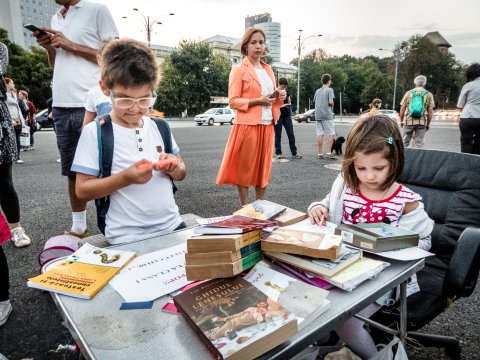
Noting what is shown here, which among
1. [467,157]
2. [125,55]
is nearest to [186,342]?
[125,55]

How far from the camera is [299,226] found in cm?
141

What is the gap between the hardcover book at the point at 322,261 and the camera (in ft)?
3.45

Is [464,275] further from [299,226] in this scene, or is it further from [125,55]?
[125,55]

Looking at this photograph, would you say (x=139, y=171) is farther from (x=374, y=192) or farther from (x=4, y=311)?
(x=4, y=311)

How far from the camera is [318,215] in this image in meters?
1.57

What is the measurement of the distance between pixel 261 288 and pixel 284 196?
4062 millimetres

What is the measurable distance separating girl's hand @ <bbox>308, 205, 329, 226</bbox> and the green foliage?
39.7 meters

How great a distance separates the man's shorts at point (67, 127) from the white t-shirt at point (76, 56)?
0.21 ft

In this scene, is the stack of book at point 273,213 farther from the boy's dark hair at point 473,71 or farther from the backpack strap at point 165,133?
the boy's dark hair at point 473,71

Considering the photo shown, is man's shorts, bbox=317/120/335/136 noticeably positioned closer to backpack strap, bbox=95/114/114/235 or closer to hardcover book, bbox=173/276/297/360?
backpack strap, bbox=95/114/114/235

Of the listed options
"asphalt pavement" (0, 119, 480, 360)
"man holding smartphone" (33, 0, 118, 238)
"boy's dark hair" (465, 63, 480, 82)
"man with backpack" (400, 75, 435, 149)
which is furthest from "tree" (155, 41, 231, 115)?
"man holding smartphone" (33, 0, 118, 238)

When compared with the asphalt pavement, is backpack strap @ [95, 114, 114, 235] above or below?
above

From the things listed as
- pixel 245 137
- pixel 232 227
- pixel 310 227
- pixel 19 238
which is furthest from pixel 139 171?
pixel 19 238

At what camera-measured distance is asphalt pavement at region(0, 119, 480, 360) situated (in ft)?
6.34
